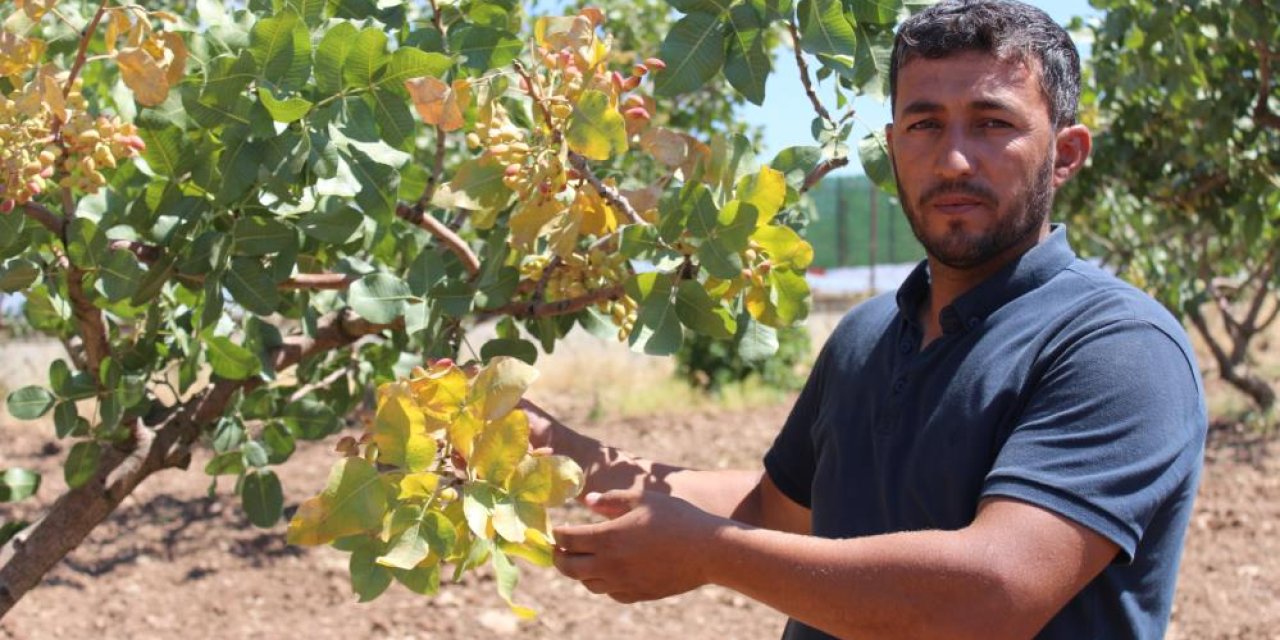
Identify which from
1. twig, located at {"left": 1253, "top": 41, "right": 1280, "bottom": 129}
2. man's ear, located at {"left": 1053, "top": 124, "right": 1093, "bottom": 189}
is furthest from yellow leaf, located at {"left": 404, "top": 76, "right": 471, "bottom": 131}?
twig, located at {"left": 1253, "top": 41, "right": 1280, "bottom": 129}

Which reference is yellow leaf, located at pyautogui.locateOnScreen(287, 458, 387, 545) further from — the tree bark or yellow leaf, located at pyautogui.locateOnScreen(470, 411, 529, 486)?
the tree bark

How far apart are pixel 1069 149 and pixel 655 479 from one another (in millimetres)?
700

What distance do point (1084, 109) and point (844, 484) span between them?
4200mm

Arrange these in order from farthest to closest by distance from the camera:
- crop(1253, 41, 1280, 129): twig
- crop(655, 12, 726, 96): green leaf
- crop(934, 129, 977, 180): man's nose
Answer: crop(1253, 41, 1280, 129): twig → crop(655, 12, 726, 96): green leaf → crop(934, 129, 977, 180): man's nose

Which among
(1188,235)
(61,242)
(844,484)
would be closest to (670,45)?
(844,484)

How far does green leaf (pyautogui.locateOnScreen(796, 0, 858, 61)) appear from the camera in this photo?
5.78 ft

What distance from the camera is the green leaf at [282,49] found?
1666 millimetres

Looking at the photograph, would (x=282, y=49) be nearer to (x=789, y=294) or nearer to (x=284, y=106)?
(x=284, y=106)

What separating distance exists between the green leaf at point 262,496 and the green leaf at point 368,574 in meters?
1.22

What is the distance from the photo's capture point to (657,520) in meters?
1.42

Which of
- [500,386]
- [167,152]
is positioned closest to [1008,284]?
[500,386]

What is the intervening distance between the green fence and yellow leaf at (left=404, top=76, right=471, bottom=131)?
645 inches

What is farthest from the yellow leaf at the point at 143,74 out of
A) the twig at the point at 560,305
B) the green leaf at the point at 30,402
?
the green leaf at the point at 30,402

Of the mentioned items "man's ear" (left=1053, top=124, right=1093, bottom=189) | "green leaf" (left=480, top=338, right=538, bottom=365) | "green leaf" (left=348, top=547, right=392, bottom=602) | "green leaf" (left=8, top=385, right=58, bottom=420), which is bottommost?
"green leaf" (left=8, top=385, right=58, bottom=420)
